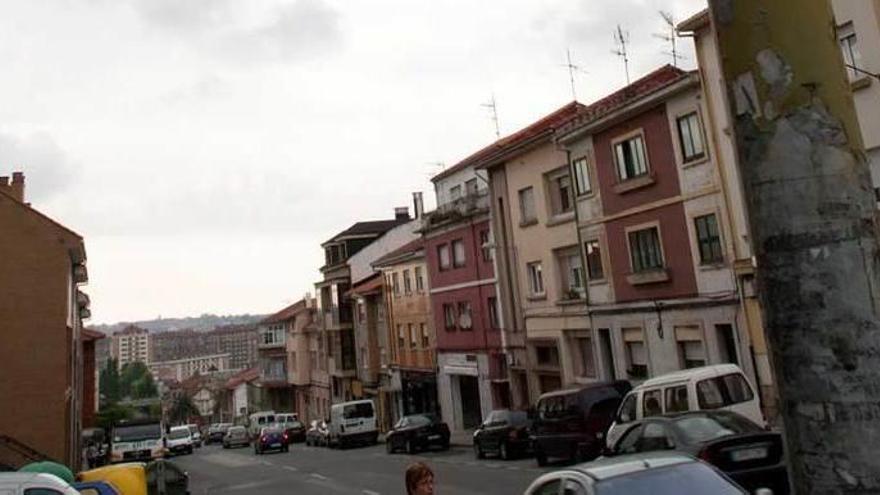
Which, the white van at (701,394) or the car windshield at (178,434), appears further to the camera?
the car windshield at (178,434)

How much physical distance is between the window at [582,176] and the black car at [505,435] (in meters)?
8.63

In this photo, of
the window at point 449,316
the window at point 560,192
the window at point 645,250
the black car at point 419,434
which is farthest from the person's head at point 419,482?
the window at point 449,316

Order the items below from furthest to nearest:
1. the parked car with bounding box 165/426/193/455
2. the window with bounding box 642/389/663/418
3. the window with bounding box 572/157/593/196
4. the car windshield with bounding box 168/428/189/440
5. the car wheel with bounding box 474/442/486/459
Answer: the car windshield with bounding box 168/428/189/440 < the parked car with bounding box 165/426/193/455 < the window with bounding box 572/157/593/196 < the car wheel with bounding box 474/442/486/459 < the window with bounding box 642/389/663/418

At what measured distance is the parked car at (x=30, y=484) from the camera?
8672 mm

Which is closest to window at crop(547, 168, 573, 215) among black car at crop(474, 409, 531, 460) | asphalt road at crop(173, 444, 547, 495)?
black car at crop(474, 409, 531, 460)

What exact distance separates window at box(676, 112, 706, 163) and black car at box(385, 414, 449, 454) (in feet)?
53.1

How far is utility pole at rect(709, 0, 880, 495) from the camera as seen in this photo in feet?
7.38

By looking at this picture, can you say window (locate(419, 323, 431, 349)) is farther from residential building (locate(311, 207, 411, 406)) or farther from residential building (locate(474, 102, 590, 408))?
residential building (locate(311, 207, 411, 406))

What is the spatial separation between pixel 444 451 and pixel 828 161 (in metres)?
30.5

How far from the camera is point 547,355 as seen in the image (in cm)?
3177

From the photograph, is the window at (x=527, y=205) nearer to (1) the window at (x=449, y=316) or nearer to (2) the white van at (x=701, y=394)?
(1) the window at (x=449, y=316)

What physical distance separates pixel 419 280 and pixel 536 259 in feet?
47.1

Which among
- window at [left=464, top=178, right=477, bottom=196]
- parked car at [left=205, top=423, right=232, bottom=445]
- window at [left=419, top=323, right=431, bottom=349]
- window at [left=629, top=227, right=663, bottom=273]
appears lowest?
parked car at [left=205, top=423, right=232, bottom=445]

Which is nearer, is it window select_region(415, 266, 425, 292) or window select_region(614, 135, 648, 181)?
window select_region(614, 135, 648, 181)
